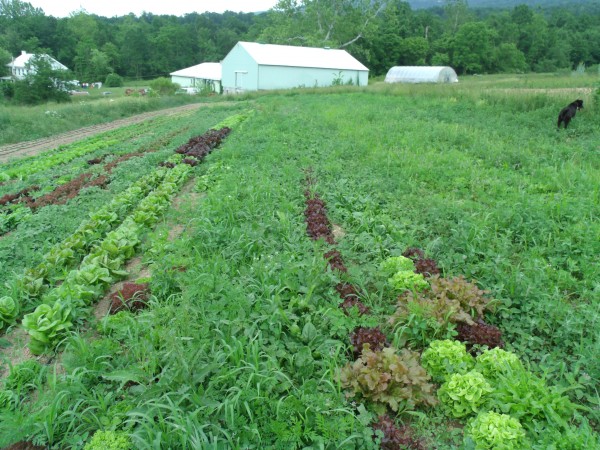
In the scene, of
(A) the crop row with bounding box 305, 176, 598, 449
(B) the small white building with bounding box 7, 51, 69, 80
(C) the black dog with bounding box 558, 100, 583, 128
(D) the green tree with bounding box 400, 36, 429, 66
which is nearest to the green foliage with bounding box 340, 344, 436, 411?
(A) the crop row with bounding box 305, 176, 598, 449

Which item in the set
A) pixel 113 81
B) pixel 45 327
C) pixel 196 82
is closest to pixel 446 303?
pixel 45 327

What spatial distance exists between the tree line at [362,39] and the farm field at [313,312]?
50.2 meters

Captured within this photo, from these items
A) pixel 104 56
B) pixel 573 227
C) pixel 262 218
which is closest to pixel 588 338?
pixel 573 227

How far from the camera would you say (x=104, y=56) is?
58.6m

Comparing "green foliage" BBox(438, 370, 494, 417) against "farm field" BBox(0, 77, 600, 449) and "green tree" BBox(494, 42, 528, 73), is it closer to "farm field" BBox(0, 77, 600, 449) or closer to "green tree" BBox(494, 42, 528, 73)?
"farm field" BBox(0, 77, 600, 449)

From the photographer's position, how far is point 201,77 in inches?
2060

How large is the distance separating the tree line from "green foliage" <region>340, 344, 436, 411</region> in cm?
5379

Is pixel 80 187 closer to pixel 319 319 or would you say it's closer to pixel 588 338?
pixel 319 319

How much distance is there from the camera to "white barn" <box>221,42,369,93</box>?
38.1 m

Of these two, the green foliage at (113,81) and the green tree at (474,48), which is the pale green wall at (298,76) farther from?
the green foliage at (113,81)

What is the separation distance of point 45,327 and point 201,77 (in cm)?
5324

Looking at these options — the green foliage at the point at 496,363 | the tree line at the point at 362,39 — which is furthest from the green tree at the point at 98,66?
the green foliage at the point at 496,363

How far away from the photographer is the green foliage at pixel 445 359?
3.28 m

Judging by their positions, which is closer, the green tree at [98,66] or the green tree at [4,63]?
the green tree at [4,63]
